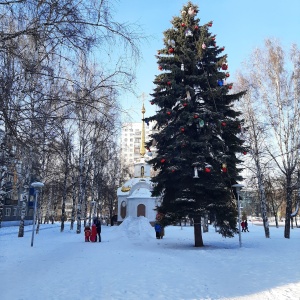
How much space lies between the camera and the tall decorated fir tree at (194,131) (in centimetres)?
1564

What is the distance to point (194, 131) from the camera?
17000mm

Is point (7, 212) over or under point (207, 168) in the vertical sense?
under

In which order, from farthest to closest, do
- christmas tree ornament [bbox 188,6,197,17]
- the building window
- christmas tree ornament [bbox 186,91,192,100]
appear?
the building window
christmas tree ornament [bbox 188,6,197,17]
christmas tree ornament [bbox 186,91,192,100]

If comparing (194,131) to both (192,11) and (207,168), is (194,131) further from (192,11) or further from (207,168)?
(192,11)

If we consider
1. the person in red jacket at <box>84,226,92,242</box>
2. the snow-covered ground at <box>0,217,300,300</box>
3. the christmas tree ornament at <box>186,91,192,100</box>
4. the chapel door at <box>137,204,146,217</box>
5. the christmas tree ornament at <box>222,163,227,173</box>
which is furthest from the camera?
the chapel door at <box>137,204,146,217</box>

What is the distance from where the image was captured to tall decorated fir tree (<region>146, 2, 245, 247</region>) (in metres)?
15.6

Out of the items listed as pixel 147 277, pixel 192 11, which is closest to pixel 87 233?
pixel 147 277

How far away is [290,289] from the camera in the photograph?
289 inches

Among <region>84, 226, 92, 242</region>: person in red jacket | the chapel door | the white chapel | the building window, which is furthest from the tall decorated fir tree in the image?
the building window

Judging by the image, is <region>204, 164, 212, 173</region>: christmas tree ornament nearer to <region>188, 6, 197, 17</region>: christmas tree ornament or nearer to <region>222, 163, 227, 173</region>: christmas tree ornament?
<region>222, 163, 227, 173</region>: christmas tree ornament

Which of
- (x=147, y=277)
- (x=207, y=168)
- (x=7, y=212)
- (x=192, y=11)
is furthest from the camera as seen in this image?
(x=7, y=212)

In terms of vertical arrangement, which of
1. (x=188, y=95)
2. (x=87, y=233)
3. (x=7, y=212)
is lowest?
(x=87, y=233)

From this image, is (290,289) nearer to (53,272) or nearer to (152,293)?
(152,293)

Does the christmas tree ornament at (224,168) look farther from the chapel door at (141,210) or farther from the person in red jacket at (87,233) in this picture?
the chapel door at (141,210)
